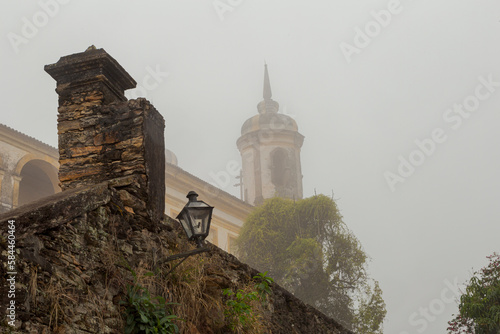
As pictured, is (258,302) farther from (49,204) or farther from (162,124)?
(49,204)

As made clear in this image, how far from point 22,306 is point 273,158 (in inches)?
1128

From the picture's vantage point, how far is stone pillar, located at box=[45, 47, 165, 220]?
17.0 ft

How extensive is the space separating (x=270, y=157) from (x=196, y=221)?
26957 millimetres

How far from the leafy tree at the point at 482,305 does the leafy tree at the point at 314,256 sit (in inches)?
340

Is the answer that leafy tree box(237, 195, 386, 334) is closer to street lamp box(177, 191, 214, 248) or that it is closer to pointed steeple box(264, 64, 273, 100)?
pointed steeple box(264, 64, 273, 100)

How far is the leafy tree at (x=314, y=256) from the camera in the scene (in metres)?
20.9

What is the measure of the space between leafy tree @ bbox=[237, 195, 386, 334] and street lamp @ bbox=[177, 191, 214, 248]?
16.4m

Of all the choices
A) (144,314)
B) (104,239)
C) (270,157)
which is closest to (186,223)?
(104,239)

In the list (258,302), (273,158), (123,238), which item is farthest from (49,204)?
(273,158)

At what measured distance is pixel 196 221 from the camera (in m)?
4.95

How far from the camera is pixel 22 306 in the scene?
3.39 meters

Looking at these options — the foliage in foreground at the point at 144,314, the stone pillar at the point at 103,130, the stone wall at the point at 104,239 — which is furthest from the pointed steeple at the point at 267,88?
the foliage in foreground at the point at 144,314

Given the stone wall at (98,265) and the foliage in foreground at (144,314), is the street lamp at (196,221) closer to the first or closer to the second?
the stone wall at (98,265)

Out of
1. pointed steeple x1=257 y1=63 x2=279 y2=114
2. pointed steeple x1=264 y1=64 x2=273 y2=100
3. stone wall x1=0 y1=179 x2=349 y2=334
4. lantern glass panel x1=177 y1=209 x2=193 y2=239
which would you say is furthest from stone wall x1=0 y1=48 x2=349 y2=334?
pointed steeple x1=264 y1=64 x2=273 y2=100
